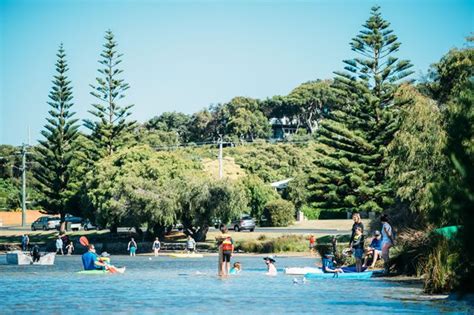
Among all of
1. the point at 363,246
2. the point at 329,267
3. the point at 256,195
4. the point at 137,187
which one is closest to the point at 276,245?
the point at 137,187

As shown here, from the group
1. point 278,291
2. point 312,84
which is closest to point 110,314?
point 278,291

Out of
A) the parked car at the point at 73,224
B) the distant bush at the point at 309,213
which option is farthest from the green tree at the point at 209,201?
the distant bush at the point at 309,213

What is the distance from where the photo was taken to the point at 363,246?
26125mm

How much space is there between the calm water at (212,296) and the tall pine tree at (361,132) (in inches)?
1011

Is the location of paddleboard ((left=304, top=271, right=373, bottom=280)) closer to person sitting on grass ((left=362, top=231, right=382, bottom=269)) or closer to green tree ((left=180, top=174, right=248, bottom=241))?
person sitting on grass ((left=362, top=231, right=382, bottom=269))

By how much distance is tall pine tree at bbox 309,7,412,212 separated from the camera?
53219mm

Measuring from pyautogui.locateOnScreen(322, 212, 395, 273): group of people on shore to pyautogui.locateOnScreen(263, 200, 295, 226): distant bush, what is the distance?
43248mm

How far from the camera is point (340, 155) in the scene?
54625 millimetres

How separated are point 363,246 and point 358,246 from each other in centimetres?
34

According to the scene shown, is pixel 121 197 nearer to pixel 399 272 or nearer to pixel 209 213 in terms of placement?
pixel 209 213

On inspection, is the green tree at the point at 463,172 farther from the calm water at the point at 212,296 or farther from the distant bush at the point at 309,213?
the distant bush at the point at 309,213

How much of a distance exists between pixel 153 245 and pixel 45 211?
59.0 feet

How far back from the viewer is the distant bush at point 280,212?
7069 cm

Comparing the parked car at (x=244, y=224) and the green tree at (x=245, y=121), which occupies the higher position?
the green tree at (x=245, y=121)
